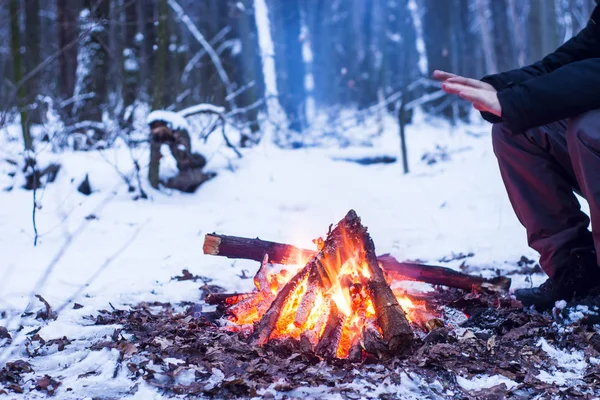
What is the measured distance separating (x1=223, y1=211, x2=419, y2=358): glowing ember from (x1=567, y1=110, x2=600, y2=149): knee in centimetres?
120

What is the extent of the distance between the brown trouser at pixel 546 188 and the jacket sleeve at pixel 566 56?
0.91 feet

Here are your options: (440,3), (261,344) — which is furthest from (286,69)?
(261,344)

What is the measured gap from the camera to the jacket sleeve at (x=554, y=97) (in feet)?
8.77

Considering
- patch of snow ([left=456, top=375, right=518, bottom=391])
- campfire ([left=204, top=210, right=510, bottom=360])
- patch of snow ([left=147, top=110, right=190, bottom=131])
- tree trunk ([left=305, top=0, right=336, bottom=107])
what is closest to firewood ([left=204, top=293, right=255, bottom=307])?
campfire ([left=204, top=210, right=510, bottom=360])

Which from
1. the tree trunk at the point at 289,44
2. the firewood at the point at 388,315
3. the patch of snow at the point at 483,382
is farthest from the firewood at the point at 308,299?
the tree trunk at the point at 289,44

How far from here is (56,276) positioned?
4.08 metres

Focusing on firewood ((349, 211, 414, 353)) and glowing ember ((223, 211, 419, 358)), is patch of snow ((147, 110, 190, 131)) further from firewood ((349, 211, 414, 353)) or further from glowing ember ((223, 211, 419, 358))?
firewood ((349, 211, 414, 353))

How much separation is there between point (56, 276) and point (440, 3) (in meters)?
22.5

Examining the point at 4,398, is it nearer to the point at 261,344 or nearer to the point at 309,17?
the point at 261,344

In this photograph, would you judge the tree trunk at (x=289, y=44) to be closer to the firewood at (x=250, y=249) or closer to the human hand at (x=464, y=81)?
the firewood at (x=250, y=249)

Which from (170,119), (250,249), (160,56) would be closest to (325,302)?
(250,249)

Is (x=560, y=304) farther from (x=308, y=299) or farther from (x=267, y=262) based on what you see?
(x=267, y=262)

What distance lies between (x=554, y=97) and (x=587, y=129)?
222mm

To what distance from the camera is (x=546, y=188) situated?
3.14 meters
